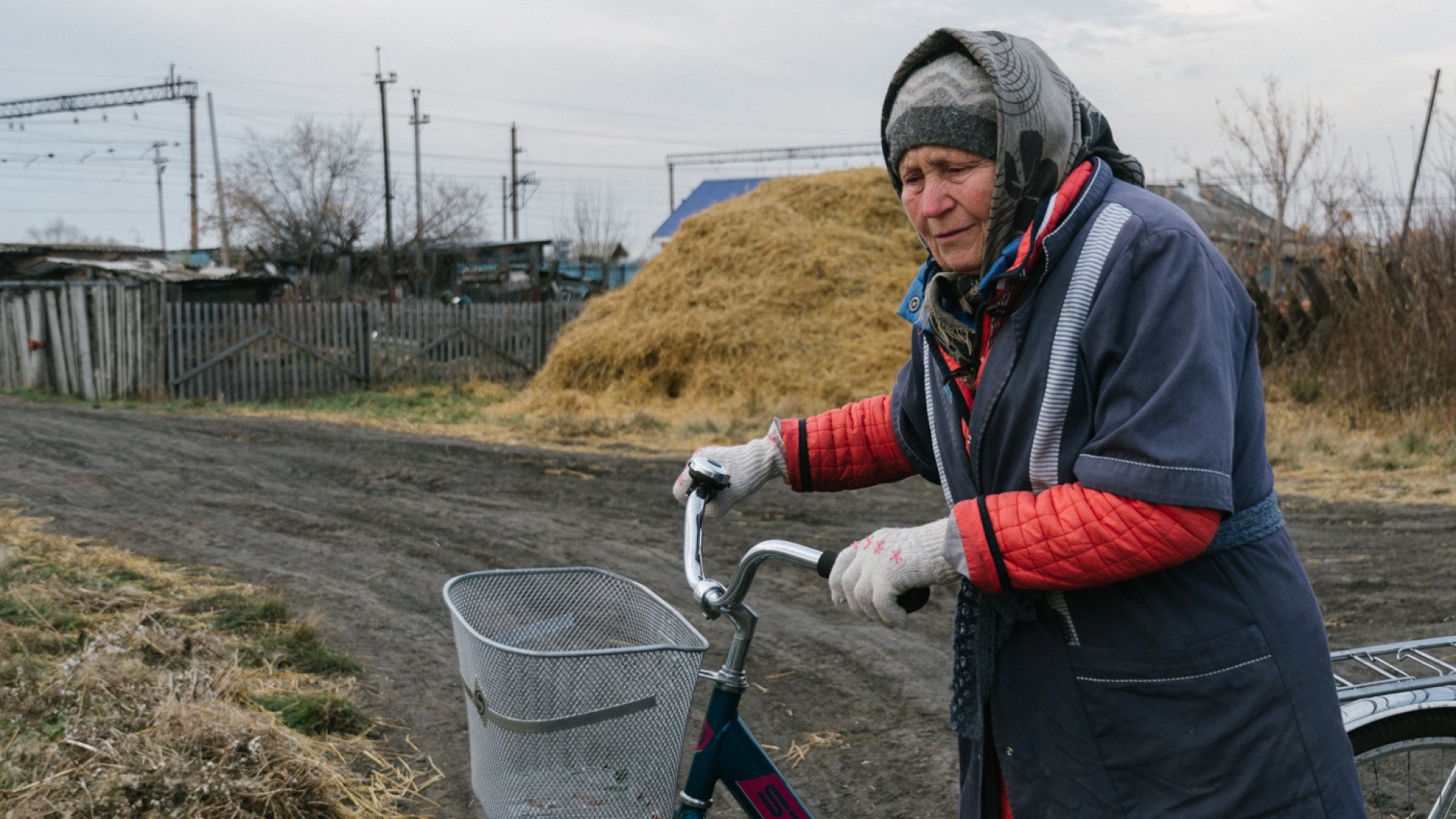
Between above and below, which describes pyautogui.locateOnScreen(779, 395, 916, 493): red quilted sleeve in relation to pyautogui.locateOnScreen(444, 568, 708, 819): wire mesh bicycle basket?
above

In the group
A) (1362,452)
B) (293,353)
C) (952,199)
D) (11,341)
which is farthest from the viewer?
(11,341)

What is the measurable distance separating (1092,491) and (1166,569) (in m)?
0.20

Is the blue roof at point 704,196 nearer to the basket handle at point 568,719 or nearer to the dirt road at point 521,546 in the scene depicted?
the dirt road at point 521,546

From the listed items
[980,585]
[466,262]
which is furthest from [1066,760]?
[466,262]

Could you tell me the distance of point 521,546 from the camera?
277 inches

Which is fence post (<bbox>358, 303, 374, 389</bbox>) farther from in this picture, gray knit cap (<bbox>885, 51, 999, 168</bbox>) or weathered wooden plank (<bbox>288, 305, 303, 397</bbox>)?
gray knit cap (<bbox>885, 51, 999, 168</bbox>)

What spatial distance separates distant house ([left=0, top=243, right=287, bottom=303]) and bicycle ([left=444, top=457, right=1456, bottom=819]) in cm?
1685

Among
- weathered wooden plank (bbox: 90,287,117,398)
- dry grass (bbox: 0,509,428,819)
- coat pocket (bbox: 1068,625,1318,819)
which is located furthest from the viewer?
weathered wooden plank (bbox: 90,287,117,398)

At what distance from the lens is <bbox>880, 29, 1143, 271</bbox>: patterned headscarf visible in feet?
5.58

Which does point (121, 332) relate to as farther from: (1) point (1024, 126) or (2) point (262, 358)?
(1) point (1024, 126)

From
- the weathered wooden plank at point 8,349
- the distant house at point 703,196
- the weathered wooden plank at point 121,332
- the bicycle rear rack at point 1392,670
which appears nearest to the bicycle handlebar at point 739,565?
the bicycle rear rack at point 1392,670

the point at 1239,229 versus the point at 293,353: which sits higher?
the point at 1239,229

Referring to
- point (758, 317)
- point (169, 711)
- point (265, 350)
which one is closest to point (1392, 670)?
point (169, 711)

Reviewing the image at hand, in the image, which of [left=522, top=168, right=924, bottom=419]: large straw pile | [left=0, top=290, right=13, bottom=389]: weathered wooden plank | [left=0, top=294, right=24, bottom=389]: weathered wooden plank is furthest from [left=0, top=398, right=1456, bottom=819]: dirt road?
[left=0, top=290, right=13, bottom=389]: weathered wooden plank
